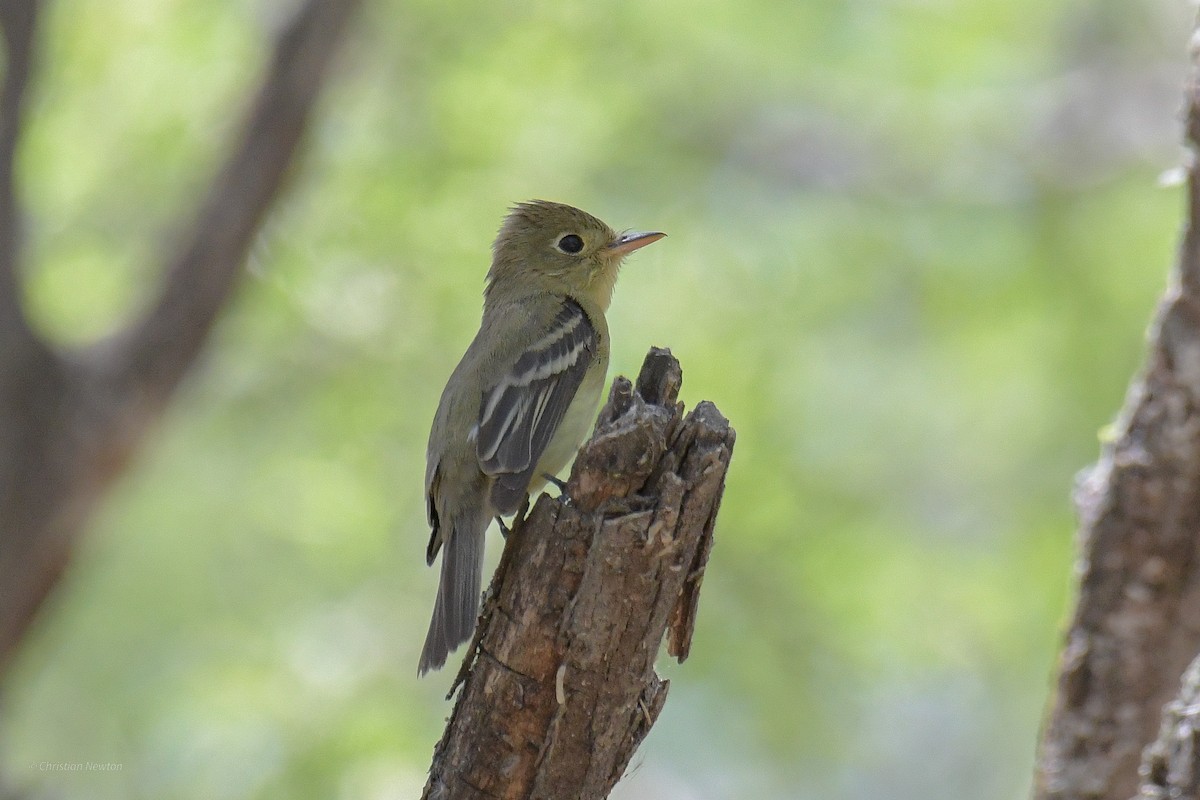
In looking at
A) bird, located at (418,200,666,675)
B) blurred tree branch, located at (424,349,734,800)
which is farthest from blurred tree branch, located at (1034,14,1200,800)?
blurred tree branch, located at (424,349,734,800)

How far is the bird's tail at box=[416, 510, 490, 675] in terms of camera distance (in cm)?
364

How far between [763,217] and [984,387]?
1.91 meters

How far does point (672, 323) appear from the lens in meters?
8.12

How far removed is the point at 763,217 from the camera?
29.5 feet

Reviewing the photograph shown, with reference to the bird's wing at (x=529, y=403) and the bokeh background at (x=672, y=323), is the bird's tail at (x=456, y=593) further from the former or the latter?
the bokeh background at (x=672, y=323)

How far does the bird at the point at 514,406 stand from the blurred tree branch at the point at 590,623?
0.48 metres

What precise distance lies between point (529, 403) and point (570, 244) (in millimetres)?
1112

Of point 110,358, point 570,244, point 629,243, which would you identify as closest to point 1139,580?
point 629,243

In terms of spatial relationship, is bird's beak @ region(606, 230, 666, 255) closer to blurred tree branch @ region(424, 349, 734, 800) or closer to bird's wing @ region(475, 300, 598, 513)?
bird's wing @ region(475, 300, 598, 513)

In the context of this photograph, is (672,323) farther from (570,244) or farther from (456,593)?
(456,593)

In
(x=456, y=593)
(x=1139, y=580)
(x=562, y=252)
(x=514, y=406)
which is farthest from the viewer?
(x=562, y=252)

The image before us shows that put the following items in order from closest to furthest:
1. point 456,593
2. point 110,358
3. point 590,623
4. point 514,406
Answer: point 590,623, point 456,593, point 514,406, point 110,358

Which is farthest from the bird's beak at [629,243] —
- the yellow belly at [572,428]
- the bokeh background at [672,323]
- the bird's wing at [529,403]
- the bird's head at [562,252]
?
the bokeh background at [672,323]

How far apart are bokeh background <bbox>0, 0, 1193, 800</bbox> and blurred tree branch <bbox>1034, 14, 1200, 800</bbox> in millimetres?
3424
